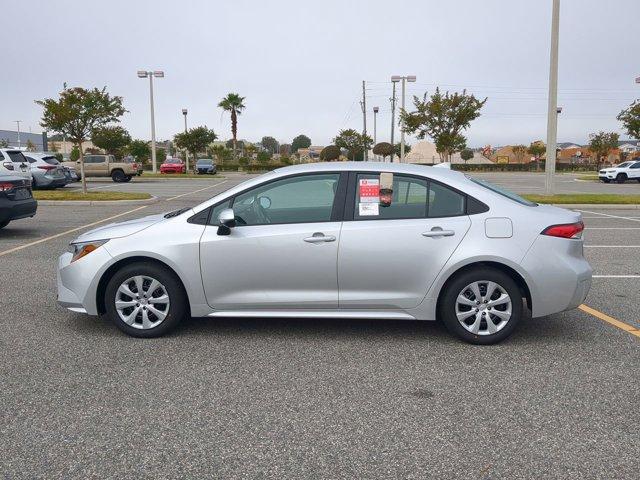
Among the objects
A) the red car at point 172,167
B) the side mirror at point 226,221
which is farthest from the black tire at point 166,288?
the red car at point 172,167

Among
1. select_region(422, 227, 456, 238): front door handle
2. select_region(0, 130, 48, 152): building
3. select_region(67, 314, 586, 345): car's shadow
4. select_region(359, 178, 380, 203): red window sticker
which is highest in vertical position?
select_region(0, 130, 48, 152): building

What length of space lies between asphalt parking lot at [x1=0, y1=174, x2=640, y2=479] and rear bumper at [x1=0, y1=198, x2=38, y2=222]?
5.08 meters

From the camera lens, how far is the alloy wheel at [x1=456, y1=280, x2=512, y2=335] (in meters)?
4.79

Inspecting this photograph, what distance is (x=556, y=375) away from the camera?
4.25m

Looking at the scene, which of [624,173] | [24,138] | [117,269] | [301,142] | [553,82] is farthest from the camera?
[301,142]

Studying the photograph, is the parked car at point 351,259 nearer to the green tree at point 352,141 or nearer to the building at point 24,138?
the green tree at point 352,141

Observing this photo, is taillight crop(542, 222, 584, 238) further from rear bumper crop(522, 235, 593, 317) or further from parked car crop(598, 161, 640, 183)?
parked car crop(598, 161, 640, 183)

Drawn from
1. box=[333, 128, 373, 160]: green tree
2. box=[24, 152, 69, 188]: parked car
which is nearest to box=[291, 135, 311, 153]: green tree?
box=[333, 128, 373, 160]: green tree

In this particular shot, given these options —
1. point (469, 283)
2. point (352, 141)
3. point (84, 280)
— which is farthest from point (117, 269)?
point (352, 141)

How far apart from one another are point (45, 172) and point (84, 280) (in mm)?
20726

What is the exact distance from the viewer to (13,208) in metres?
10.4

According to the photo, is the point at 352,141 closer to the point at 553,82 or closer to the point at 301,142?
the point at 553,82

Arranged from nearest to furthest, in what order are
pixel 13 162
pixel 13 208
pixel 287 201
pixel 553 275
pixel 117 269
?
pixel 553 275
pixel 117 269
pixel 287 201
pixel 13 208
pixel 13 162

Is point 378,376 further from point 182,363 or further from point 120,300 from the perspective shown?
point 120,300
